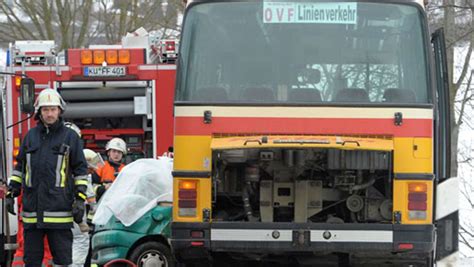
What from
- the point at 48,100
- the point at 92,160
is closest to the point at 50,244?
the point at 48,100

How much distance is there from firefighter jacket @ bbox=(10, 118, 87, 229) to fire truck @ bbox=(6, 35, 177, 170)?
12.9 feet

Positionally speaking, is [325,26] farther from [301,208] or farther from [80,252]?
[80,252]

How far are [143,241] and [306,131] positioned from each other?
2.27m

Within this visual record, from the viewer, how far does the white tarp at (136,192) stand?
318 inches

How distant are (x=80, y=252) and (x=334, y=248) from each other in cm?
295

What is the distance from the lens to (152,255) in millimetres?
8141

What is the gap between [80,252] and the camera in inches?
333

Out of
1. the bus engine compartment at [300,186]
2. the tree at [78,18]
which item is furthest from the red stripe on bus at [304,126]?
the tree at [78,18]

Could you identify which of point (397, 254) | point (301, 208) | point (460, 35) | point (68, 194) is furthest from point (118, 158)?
A: point (460, 35)

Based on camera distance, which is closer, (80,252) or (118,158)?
(80,252)

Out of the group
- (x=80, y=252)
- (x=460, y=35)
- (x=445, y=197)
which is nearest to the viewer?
→ (x=445, y=197)

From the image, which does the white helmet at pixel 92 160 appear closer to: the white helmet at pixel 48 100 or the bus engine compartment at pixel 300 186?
the white helmet at pixel 48 100

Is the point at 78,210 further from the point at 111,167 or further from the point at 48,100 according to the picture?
the point at 111,167

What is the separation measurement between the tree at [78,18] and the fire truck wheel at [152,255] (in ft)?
56.0
